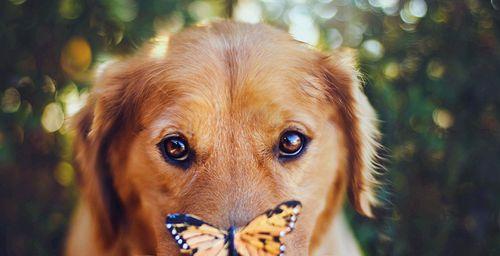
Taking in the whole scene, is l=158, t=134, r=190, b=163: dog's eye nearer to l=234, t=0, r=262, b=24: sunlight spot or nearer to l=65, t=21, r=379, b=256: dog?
l=65, t=21, r=379, b=256: dog

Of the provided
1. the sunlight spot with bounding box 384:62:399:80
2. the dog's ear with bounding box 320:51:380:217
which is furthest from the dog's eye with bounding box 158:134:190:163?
the sunlight spot with bounding box 384:62:399:80

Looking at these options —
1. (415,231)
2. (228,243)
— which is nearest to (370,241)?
(415,231)

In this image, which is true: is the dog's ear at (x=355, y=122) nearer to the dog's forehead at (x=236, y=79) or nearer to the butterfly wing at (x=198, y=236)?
the dog's forehead at (x=236, y=79)

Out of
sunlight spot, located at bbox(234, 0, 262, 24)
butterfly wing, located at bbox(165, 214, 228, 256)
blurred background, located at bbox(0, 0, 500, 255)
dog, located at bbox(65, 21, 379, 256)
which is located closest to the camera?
butterfly wing, located at bbox(165, 214, 228, 256)

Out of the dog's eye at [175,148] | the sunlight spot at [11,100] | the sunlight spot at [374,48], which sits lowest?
the sunlight spot at [11,100]

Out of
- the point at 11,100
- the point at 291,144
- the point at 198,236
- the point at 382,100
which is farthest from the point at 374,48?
the point at 11,100

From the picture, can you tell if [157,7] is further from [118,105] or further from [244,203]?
[244,203]

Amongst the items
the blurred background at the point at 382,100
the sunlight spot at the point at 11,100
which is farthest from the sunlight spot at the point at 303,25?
the sunlight spot at the point at 11,100

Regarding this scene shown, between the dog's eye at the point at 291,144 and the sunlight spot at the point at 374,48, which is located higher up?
the sunlight spot at the point at 374,48
